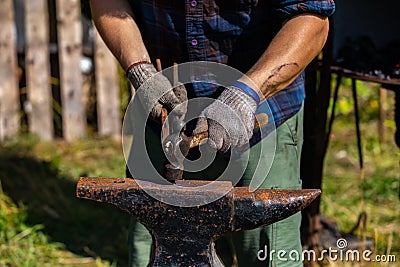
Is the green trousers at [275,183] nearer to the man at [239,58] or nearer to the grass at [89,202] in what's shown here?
the man at [239,58]

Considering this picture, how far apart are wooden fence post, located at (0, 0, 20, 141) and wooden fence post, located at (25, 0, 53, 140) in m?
0.12

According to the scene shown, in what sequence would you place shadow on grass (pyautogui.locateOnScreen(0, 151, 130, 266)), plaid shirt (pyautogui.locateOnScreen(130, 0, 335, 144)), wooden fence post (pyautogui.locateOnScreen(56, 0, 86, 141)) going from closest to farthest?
1. plaid shirt (pyautogui.locateOnScreen(130, 0, 335, 144))
2. shadow on grass (pyautogui.locateOnScreen(0, 151, 130, 266))
3. wooden fence post (pyautogui.locateOnScreen(56, 0, 86, 141))

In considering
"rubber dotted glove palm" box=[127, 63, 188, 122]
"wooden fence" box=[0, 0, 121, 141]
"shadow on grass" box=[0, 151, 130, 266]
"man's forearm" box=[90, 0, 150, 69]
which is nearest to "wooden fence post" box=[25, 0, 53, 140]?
"wooden fence" box=[0, 0, 121, 141]

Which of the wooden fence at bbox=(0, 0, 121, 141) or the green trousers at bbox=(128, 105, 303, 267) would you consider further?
the wooden fence at bbox=(0, 0, 121, 141)

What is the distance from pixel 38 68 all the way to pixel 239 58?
3.61 m

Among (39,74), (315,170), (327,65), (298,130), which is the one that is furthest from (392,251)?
(39,74)

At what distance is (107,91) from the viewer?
5.88 metres

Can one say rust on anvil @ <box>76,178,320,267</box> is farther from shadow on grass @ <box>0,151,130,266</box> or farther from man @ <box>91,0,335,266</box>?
shadow on grass @ <box>0,151,130,266</box>

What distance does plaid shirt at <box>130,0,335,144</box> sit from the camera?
2.34 metres

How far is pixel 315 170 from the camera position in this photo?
11.2 ft

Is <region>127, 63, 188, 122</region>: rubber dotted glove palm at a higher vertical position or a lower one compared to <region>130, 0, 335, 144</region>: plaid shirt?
lower

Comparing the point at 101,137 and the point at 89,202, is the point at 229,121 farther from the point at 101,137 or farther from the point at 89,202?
the point at 101,137

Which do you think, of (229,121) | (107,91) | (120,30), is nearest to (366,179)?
(107,91)

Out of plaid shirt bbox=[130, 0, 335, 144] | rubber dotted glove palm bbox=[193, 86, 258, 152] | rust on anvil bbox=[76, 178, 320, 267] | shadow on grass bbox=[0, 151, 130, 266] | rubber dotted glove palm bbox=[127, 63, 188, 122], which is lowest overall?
shadow on grass bbox=[0, 151, 130, 266]
